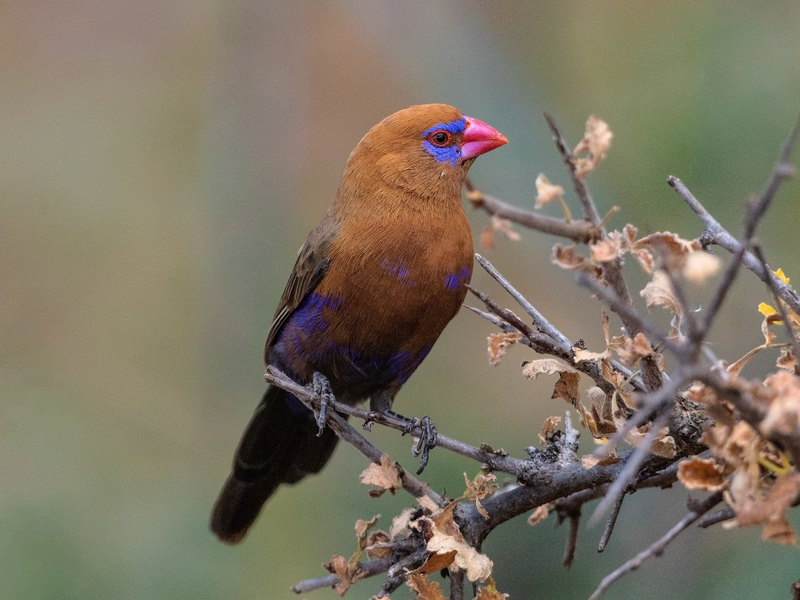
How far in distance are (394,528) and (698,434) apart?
66 cm

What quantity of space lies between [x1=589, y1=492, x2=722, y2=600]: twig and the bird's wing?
2040 millimetres

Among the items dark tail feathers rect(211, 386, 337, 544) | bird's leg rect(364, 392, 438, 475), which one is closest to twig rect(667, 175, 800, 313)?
bird's leg rect(364, 392, 438, 475)

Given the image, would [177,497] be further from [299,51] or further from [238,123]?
[299,51]

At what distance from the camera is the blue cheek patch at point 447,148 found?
3.40 metres

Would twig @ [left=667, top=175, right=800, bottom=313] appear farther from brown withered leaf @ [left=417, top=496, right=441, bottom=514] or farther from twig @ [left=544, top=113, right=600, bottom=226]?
brown withered leaf @ [left=417, top=496, right=441, bottom=514]

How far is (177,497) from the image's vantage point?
4.95 meters

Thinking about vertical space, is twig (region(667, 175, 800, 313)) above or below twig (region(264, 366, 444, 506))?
above

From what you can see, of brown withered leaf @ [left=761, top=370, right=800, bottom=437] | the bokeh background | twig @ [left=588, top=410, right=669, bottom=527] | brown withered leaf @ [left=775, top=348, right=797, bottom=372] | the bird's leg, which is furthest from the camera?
the bokeh background

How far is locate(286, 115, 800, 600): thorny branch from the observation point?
1175mm

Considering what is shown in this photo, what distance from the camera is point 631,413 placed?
5.80ft

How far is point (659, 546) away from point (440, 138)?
7.75 ft

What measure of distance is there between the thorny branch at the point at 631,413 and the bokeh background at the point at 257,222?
0.95 metres

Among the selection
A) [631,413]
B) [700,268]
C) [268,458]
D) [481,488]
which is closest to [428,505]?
[481,488]

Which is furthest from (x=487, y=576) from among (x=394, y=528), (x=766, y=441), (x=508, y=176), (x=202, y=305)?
(x=202, y=305)
